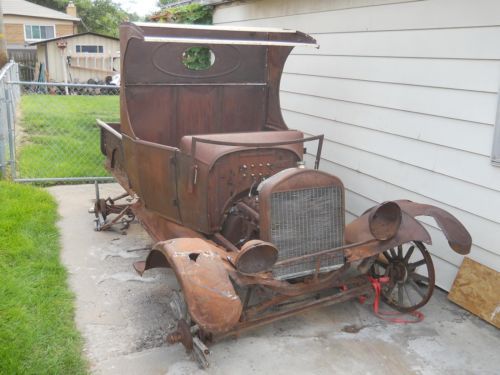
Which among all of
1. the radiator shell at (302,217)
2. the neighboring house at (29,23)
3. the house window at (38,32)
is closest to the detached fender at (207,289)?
the radiator shell at (302,217)

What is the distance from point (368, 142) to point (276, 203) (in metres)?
1.99

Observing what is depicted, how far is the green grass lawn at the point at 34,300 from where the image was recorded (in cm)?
323

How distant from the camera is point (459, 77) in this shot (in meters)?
3.99

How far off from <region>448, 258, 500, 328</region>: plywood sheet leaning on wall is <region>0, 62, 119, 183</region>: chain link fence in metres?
5.04

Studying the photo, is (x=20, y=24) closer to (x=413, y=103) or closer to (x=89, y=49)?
(x=89, y=49)

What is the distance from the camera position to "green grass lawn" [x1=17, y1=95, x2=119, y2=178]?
25.2ft

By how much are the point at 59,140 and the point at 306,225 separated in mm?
7419

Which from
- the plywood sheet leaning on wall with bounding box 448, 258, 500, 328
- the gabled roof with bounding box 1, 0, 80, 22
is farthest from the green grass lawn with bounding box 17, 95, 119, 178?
the gabled roof with bounding box 1, 0, 80, 22

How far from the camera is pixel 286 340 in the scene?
3.61 meters

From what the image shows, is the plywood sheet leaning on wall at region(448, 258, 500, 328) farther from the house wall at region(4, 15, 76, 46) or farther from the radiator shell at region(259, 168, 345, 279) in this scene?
the house wall at region(4, 15, 76, 46)

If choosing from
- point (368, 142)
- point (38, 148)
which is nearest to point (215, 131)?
point (368, 142)

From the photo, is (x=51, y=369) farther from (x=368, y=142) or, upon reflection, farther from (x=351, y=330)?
(x=368, y=142)

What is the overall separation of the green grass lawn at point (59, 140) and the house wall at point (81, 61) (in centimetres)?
1121

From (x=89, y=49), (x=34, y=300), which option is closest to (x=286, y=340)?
(x=34, y=300)
